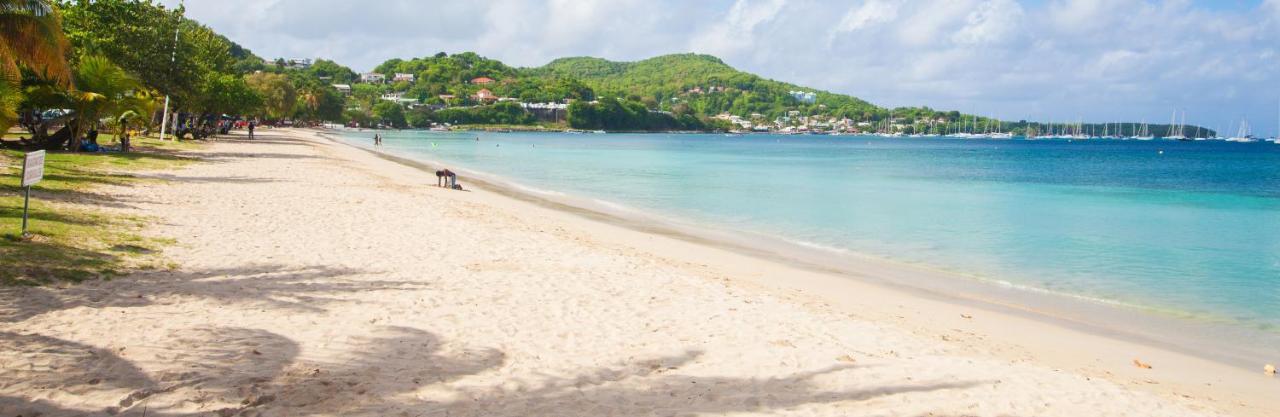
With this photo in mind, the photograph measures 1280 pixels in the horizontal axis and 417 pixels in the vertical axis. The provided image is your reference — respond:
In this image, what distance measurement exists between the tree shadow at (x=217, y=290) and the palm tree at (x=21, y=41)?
7.85m

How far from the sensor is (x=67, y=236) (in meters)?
9.38

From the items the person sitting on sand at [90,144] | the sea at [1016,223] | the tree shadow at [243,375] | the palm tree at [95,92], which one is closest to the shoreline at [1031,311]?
the sea at [1016,223]

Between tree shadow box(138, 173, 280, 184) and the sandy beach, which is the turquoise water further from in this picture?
tree shadow box(138, 173, 280, 184)

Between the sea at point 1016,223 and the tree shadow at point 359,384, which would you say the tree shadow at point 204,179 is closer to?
the sea at point 1016,223

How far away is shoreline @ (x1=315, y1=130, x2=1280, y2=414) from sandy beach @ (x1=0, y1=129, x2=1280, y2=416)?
0.07 m

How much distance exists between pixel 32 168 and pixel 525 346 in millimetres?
6195

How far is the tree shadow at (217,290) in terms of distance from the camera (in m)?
6.75

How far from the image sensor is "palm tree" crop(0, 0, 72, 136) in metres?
13.7

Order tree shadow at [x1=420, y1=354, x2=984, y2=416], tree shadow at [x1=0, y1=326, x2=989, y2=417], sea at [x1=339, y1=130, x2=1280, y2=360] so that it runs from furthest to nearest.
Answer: sea at [x1=339, y1=130, x2=1280, y2=360] → tree shadow at [x1=420, y1=354, x2=984, y2=416] → tree shadow at [x1=0, y1=326, x2=989, y2=417]

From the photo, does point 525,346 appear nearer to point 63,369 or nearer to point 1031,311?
point 63,369

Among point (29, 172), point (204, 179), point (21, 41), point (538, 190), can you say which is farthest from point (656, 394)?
point (538, 190)

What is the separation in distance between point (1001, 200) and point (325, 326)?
29.2m

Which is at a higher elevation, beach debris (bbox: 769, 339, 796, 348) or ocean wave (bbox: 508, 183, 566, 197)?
ocean wave (bbox: 508, 183, 566, 197)

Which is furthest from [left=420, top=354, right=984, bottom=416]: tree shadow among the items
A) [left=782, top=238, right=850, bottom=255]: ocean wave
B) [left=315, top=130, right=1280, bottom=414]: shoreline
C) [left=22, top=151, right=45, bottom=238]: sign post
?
[left=782, top=238, right=850, bottom=255]: ocean wave
